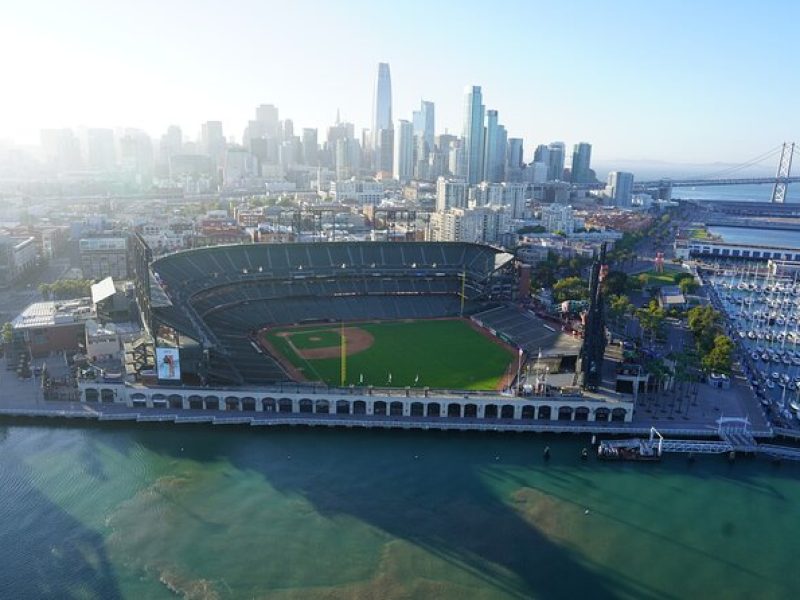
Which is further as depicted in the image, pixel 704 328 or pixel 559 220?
→ pixel 559 220

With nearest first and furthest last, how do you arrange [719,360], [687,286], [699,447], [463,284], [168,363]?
1. [699,447]
2. [168,363]
3. [719,360]
4. [463,284]
5. [687,286]

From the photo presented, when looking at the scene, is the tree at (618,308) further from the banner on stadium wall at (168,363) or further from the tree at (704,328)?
the banner on stadium wall at (168,363)

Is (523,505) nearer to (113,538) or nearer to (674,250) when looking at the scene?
(113,538)

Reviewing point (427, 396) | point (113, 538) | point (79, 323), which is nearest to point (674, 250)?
point (427, 396)

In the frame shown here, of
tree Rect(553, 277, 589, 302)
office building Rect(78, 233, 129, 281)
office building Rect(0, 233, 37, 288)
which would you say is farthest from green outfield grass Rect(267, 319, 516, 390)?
Answer: office building Rect(0, 233, 37, 288)

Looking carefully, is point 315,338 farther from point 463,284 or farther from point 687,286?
point 687,286

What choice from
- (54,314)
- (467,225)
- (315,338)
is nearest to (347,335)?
(315,338)

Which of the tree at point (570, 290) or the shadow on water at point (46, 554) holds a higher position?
the tree at point (570, 290)

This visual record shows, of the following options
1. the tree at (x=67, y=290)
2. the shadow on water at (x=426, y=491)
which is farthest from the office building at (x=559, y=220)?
the shadow on water at (x=426, y=491)
